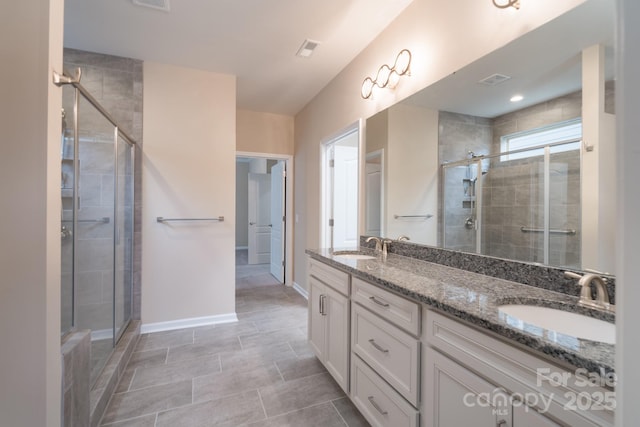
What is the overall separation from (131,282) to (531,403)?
3109mm

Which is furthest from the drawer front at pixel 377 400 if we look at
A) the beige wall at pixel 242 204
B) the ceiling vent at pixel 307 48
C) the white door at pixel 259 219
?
the beige wall at pixel 242 204

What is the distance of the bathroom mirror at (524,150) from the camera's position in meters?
1.04

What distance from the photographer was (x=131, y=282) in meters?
2.74

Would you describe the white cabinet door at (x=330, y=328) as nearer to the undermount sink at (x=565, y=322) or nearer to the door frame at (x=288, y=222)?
the undermount sink at (x=565, y=322)

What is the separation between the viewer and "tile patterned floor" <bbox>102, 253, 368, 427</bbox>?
162cm

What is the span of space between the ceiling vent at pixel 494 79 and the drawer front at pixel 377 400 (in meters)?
1.57

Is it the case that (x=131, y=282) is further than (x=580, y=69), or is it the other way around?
(x=131, y=282)

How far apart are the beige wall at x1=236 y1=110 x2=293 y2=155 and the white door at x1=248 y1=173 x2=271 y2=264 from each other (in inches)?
85.6

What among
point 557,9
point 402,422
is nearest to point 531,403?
point 402,422

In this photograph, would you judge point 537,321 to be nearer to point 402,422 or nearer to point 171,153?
point 402,422

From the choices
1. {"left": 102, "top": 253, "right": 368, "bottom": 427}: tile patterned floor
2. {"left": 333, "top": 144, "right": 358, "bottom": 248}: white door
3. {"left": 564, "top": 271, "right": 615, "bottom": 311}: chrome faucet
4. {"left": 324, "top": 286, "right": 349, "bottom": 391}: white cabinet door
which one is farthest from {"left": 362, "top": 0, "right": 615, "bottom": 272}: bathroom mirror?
{"left": 333, "top": 144, "right": 358, "bottom": 248}: white door

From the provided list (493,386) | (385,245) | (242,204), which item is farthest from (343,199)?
(242,204)

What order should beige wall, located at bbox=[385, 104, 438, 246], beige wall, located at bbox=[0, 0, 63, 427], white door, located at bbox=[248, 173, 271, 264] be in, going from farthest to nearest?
1. white door, located at bbox=[248, 173, 271, 264]
2. beige wall, located at bbox=[385, 104, 438, 246]
3. beige wall, located at bbox=[0, 0, 63, 427]

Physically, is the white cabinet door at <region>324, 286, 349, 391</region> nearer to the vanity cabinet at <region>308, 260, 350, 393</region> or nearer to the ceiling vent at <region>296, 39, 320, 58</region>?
the vanity cabinet at <region>308, 260, 350, 393</region>
